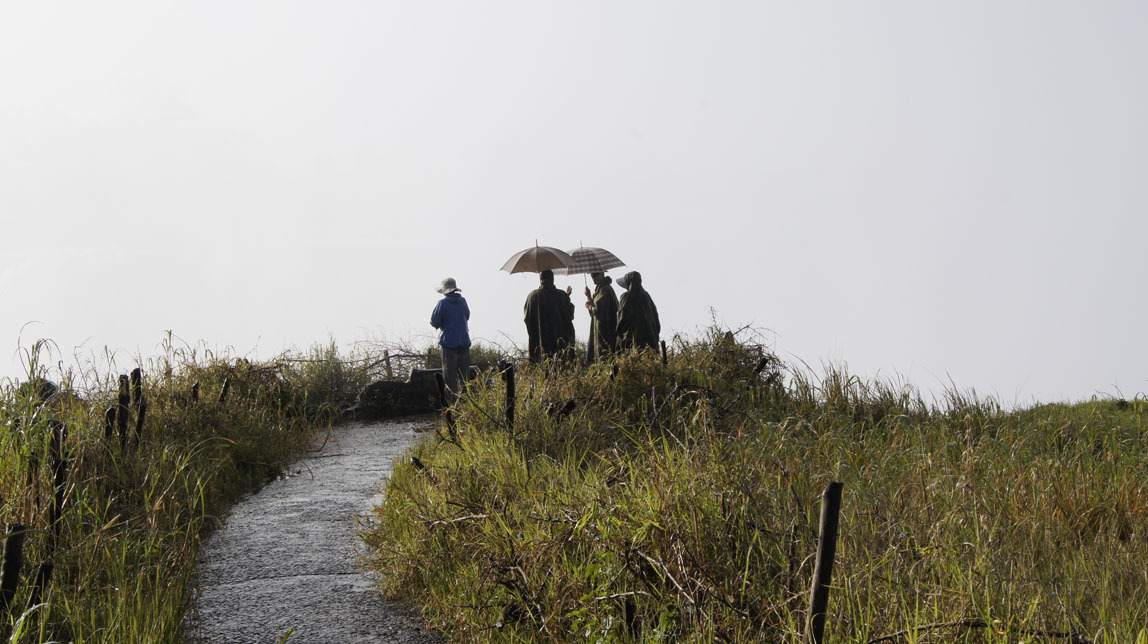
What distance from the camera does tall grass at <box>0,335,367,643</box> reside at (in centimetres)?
500

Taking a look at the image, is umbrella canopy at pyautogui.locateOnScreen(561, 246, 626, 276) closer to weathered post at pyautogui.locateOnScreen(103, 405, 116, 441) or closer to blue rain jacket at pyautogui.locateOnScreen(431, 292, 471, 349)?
blue rain jacket at pyautogui.locateOnScreen(431, 292, 471, 349)

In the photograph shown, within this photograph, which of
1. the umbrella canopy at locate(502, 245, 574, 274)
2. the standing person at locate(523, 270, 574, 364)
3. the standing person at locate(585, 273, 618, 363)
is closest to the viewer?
the standing person at locate(585, 273, 618, 363)

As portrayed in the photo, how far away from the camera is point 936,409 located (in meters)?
10.8

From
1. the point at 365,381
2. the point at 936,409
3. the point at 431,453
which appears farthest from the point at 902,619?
the point at 365,381

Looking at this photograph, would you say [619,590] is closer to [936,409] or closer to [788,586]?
[788,586]

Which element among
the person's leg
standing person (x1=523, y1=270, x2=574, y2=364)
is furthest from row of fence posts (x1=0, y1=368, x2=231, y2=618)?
standing person (x1=523, y1=270, x2=574, y2=364)

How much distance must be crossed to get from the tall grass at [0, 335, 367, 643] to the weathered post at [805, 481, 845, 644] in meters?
3.26

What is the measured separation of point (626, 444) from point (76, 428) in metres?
4.66

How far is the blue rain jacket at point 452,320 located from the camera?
13.5 meters

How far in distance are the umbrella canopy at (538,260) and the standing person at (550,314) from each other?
0.50m

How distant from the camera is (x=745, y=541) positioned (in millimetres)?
4309

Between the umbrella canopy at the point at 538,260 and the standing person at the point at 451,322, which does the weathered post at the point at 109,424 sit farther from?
the umbrella canopy at the point at 538,260

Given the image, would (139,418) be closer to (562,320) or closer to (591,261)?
(562,320)

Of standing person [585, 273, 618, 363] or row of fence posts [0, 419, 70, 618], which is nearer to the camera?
row of fence posts [0, 419, 70, 618]
